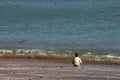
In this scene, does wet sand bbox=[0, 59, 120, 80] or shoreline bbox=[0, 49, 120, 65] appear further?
shoreline bbox=[0, 49, 120, 65]

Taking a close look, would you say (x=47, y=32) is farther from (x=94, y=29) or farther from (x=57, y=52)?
(x=57, y=52)

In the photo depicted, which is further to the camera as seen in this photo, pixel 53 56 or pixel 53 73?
pixel 53 56

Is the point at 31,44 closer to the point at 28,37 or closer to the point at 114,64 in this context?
the point at 28,37

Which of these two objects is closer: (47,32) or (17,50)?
(17,50)

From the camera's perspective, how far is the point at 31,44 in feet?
130

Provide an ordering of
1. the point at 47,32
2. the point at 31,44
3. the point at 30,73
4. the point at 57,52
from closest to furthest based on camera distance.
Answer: the point at 30,73 < the point at 57,52 < the point at 31,44 < the point at 47,32

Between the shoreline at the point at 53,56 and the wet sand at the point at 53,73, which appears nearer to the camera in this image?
the wet sand at the point at 53,73

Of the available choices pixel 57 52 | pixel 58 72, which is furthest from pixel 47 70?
pixel 57 52

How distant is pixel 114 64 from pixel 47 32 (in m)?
19.1

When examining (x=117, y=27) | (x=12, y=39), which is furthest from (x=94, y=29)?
(x=12, y=39)

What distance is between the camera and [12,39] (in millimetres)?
42656

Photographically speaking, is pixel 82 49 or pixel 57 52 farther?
pixel 82 49

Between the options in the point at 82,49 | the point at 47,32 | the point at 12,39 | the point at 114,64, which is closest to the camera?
the point at 114,64

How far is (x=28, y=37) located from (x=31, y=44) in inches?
189
